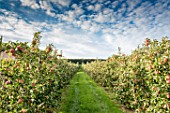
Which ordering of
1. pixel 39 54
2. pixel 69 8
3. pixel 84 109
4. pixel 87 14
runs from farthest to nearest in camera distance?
1. pixel 87 14
2. pixel 69 8
3. pixel 84 109
4. pixel 39 54

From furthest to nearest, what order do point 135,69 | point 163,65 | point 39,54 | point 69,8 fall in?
point 69,8 < point 135,69 < point 39,54 < point 163,65

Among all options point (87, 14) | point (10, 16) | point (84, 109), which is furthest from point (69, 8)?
point (84, 109)

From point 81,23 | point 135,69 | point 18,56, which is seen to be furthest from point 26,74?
point 81,23

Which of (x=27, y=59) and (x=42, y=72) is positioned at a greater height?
(x=27, y=59)

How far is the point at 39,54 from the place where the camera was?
16.3 ft

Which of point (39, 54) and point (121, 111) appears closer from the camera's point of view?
point (39, 54)

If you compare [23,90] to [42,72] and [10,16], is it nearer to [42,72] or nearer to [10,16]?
[42,72]

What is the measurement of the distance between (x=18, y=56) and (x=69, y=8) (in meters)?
7.89

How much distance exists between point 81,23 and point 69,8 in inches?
109

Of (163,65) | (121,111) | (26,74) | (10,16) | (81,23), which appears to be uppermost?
(81,23)

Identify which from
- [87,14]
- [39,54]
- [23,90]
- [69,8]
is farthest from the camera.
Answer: [87,14]

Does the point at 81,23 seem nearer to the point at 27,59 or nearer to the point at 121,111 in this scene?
the point at 121,111

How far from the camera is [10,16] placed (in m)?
8.00

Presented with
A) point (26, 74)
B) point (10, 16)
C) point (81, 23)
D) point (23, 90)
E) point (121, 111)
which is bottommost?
point (121, 111)
